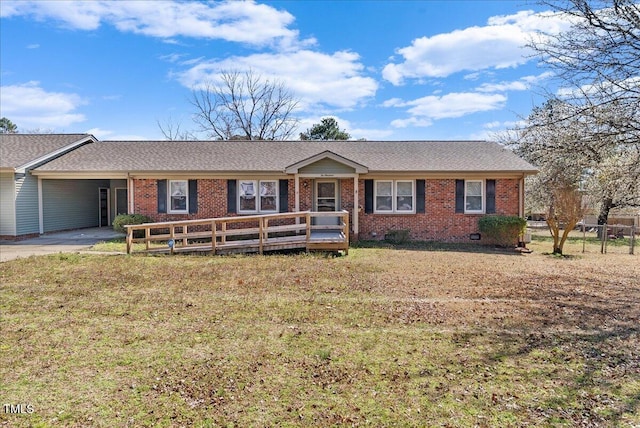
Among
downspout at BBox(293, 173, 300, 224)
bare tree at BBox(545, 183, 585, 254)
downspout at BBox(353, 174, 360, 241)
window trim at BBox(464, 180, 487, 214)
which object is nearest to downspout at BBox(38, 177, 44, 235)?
downspout at BBox(293, 173, 300, 224)

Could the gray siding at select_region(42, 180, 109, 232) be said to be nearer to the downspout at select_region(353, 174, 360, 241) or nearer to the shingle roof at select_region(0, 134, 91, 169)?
the shingle roof at select_region(0, 134, 91, 169)

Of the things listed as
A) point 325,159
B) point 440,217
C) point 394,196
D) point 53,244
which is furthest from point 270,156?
point 53,244

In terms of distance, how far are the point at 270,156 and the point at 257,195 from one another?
91.5 inches

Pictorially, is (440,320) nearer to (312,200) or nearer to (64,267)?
(64,267)

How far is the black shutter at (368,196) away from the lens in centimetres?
1545

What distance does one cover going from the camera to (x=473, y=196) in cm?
1542

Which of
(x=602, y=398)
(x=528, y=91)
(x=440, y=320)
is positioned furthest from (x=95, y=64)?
(x=602, y=398)

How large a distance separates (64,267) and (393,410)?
8.94 meters

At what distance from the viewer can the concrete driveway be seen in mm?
11672

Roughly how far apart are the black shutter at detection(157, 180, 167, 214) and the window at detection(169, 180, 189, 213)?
188 mm

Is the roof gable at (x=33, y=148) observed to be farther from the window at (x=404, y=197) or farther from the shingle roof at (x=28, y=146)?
the window at (x=404, y=197)

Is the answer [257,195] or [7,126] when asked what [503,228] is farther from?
[7,126]

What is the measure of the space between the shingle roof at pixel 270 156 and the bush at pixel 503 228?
Result: 186 centimetres

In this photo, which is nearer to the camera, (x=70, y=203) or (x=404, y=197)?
(x=404, y=197)
